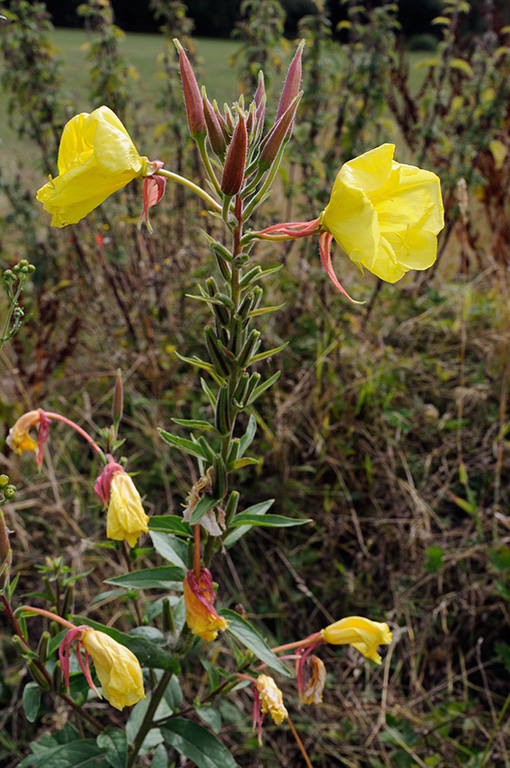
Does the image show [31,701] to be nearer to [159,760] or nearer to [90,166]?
[159,760]

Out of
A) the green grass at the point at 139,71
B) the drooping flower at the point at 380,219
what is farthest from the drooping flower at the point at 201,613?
the green grass at the point at 139,71

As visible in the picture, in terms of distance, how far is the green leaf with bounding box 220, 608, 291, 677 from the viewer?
92cm

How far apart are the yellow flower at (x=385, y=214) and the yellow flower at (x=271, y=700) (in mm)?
716

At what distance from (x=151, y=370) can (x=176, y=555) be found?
4.66 ft

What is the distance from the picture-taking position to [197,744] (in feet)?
3.37

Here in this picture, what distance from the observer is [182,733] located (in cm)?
106

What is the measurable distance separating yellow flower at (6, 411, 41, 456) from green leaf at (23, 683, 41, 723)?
1.40 feet

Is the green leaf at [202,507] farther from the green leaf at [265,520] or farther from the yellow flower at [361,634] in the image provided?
the yellow flower at [361,634]

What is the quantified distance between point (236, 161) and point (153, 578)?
0.69 meters

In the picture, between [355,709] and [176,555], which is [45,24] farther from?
[355,709]

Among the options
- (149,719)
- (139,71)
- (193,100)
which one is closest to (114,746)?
(149,719)

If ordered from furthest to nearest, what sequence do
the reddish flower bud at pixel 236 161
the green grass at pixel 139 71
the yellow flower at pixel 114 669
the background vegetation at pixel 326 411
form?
1. the green grass at pixel 139 71
2. the background vegetation at pixel 326 411
3. the yellow flower at pixel 114 669
4. the reddish flower bud at pixel 236 161

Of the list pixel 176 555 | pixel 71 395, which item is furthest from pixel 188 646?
pixel 71 395

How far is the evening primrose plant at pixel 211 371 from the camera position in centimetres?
75
